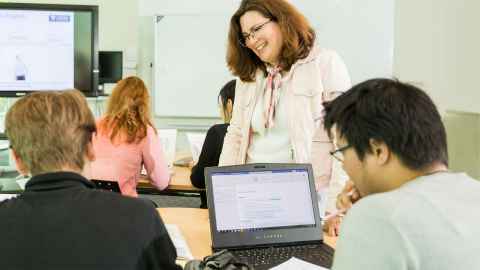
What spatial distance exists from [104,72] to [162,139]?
1905mm

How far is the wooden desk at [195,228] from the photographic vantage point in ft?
5.29

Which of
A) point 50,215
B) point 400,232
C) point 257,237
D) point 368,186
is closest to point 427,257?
point 400,232

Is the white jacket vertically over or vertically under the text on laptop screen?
over

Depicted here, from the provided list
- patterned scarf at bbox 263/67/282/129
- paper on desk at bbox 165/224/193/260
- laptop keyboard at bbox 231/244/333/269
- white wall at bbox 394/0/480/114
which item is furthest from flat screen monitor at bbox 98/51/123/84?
laptop keyboard at bbox 231/244/333/269

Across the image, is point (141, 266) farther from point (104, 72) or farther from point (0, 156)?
point (104, 72)

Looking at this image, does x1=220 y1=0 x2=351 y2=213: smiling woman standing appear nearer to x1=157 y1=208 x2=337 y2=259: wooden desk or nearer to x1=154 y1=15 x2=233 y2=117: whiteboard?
x1=157 y1=208 x2=337 y2=259: wooden desk

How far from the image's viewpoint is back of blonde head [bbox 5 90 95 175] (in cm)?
113

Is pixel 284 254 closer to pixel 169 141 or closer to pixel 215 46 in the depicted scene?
pixel 169 141

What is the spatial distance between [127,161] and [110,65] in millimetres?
2458

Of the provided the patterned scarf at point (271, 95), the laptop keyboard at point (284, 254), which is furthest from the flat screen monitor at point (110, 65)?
the laptop keyboard at point (284, 254)

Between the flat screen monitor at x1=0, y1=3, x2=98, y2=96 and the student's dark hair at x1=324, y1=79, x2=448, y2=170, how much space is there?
1820 millimetres

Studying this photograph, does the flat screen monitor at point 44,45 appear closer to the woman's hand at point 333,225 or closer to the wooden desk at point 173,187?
the wooden desk at point 173,187

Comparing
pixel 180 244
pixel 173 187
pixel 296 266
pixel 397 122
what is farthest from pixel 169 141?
pixel 397 122

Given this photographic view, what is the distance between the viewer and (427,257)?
Answer: 0.81m
